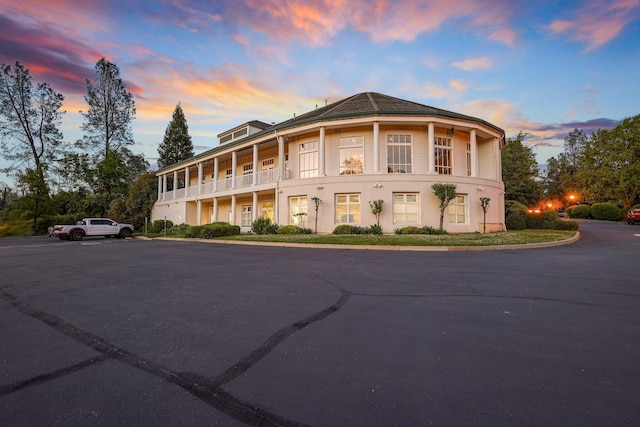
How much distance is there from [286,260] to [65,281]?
18.1 ft

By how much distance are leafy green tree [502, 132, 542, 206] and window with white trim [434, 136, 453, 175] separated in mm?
19822

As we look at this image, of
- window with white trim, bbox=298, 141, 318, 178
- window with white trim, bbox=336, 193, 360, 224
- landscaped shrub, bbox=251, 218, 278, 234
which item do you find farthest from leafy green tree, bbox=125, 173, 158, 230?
window with white trim, bbox=336, 193, 360, 224

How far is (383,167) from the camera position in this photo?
2033cm

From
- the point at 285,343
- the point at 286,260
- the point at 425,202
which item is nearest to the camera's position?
the point at 285,343

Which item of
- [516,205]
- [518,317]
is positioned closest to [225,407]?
[518,317]

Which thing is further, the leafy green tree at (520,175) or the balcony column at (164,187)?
the leafy green tree at (520,175)

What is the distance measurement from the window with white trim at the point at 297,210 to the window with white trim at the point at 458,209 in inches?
372

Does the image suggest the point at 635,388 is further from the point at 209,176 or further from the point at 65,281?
the point at 209,176

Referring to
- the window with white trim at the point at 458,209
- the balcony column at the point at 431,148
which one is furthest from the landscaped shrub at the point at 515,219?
the balcony column at the point at 431,148

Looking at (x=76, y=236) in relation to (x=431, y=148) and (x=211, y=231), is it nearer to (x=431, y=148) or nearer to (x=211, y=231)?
(x=211, y=231)

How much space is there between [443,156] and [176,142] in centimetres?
4787

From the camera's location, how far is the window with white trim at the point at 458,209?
19859 mm

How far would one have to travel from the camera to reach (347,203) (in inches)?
783

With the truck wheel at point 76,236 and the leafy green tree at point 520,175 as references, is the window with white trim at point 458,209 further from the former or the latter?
the truck wheel at point 76,236
